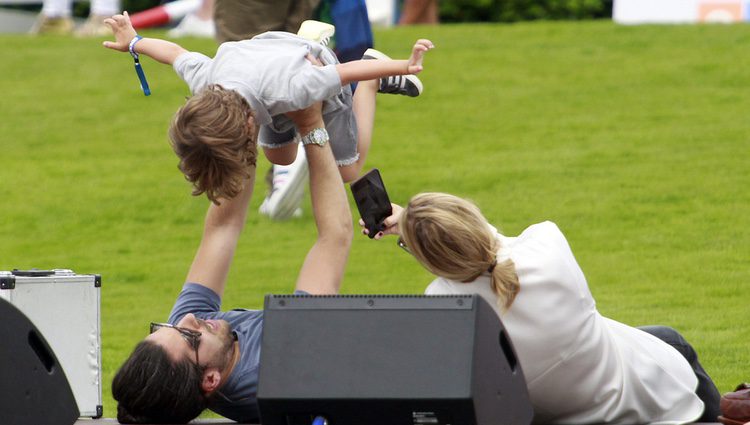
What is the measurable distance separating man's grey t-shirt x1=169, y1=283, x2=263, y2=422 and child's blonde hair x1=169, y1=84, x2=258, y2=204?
388 millimetres

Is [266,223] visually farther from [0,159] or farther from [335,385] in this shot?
[335,385]

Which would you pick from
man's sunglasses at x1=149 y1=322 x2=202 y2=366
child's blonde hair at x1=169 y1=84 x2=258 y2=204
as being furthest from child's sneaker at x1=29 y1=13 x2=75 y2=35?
man's sunglasses at x1=149 y1=322 x2=202 y2=366

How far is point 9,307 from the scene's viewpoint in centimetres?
395

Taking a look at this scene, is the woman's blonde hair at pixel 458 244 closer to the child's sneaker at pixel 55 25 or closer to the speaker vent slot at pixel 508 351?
the speaker vent slot at pixel 508 351

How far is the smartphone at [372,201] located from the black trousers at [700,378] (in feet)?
3.03

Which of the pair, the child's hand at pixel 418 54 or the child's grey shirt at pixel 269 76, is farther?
the child's grey shirt at pixel 269 76

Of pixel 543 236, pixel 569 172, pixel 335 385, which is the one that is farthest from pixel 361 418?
pixel 569 172

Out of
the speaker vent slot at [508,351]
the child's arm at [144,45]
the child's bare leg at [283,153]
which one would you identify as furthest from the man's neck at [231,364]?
the child's arm at [144,45]

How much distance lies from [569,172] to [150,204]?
279 centimetres

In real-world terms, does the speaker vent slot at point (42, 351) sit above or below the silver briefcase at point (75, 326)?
above

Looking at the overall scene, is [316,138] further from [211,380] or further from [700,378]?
[700,378]

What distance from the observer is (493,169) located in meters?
9.69

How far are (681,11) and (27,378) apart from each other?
10.9 metres

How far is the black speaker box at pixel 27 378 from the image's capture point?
3.93 m
